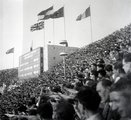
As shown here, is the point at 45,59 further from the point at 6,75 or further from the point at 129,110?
the point at 129,110

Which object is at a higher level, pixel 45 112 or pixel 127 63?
pixel 127 63

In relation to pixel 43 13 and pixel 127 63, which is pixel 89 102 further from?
pixel 43 13

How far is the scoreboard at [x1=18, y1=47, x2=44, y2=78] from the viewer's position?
51.7 ft

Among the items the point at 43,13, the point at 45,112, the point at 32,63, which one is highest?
the point at 43,13

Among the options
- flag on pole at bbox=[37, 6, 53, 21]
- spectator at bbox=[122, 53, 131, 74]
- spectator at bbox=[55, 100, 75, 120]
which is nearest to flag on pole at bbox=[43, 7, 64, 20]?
flag on pole at bbox=[37, 6, 53, 21]

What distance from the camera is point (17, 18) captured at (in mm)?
5617

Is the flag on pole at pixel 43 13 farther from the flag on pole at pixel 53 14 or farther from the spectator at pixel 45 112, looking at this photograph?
the spectator at pixel 45 112

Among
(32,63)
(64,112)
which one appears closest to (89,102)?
(64,112)

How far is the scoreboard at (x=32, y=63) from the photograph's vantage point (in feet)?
51.7

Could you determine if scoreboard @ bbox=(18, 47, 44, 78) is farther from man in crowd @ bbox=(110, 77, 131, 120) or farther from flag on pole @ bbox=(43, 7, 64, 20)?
man in crowd @ bbox=(110, 77, 131, 120)

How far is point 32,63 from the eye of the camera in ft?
53.1

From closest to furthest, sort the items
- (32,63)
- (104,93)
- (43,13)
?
(104,93) < (43,13) < (32,63)

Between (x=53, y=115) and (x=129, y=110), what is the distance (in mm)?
409

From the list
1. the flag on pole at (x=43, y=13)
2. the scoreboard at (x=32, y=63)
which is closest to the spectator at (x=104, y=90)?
the flag on pole at (x=43, y=13)
